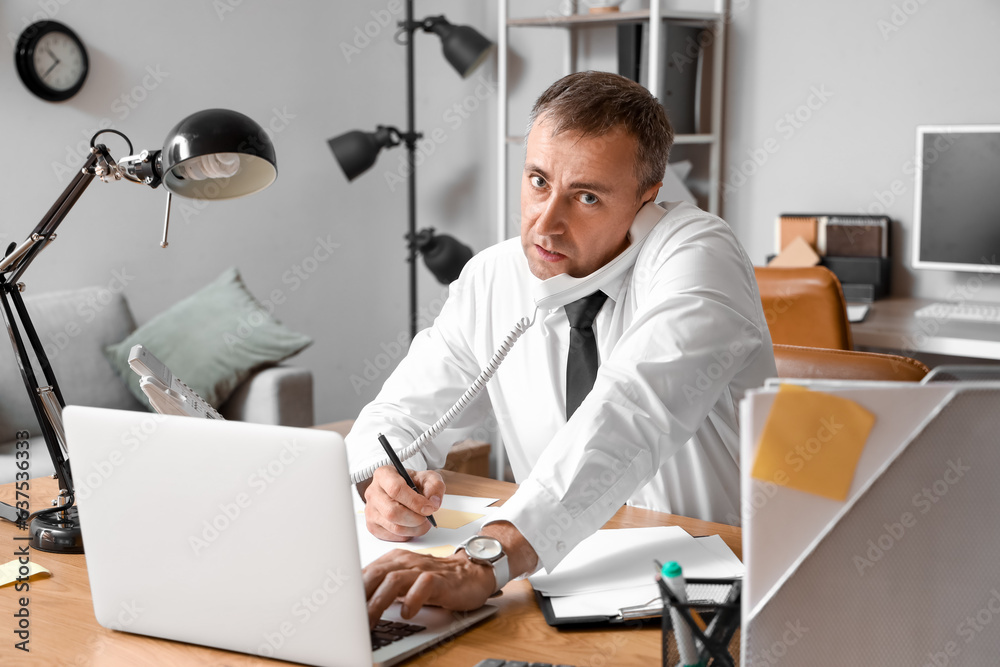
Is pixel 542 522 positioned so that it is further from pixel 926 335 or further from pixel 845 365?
pixel 926 335

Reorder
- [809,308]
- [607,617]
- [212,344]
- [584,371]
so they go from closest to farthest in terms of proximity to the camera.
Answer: [607,617]
[584,371]
[809,308]
[212,344]

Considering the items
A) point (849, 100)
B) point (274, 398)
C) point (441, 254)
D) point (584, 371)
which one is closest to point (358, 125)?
point (441, 254)

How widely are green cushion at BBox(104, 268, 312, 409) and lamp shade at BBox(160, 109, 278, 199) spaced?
1.65 metres

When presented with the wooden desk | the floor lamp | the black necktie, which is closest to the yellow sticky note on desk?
the wooden desk

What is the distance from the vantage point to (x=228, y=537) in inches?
33.9

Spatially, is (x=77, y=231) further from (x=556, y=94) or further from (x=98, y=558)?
(x=98, y=558)

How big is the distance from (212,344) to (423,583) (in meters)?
2.15

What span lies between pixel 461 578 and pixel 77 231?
255 cm

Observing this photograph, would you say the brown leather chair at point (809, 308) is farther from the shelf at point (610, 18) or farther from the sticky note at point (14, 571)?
the sticky note at point (14, 571)

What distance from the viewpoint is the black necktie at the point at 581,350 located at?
148 centimetres

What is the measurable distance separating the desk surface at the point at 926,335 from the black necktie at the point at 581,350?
1.38 m

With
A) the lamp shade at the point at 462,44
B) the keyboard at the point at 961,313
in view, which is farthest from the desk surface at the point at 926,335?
the lamp shade at the point at 462,44

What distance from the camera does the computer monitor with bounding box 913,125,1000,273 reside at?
2.79 metres

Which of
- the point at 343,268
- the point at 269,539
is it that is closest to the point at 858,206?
the point at 343,268
